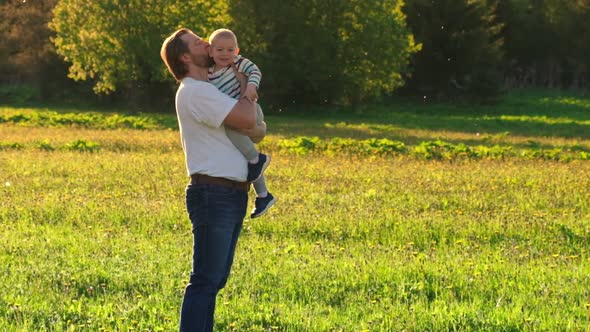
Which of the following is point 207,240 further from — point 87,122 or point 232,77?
point 87,122

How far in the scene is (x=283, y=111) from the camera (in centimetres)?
5003

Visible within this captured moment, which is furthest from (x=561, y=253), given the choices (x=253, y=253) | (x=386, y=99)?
(x=386, y=99)

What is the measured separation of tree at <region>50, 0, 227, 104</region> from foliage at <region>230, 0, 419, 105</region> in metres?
2.03

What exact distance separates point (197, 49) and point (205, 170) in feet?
2.39

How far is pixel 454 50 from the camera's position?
5672 centimetres

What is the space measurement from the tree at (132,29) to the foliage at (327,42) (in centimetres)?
203

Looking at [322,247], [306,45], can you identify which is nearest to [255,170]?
[322,247]

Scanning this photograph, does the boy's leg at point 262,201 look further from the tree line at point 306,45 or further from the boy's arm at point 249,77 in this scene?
the tree line at point 306,45

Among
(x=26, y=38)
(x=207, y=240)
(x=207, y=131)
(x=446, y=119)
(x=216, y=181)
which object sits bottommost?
(x=446, y=119)

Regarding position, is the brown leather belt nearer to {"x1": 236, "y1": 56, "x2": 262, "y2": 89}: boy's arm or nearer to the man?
the man

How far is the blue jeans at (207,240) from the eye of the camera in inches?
225

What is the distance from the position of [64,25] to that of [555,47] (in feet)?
119

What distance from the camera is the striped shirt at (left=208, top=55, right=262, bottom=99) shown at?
227 inches

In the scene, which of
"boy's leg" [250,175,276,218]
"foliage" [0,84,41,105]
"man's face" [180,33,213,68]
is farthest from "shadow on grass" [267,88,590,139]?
"man's face" [180,33,213,68]
